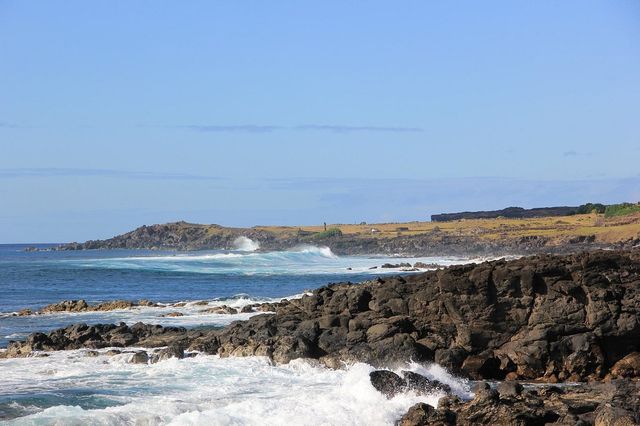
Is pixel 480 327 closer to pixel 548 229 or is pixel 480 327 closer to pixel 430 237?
pixel 548 229

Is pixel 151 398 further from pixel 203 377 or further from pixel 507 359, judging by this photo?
pixel 507 359

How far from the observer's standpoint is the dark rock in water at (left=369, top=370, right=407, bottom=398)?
1944 cm

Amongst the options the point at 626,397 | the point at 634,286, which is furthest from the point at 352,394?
the point at 634,286

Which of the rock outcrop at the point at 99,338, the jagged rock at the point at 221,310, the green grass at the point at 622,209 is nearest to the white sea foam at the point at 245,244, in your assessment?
the green grass at the point at 622,209

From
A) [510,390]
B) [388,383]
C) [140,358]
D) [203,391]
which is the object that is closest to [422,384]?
[388,383]

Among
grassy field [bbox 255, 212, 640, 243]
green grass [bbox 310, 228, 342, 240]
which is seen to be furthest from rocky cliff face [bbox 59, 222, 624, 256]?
grassy field [bbox 255, 212, 640, 243]

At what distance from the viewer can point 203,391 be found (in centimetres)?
2123

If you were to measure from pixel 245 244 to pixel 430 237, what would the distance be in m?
38.3

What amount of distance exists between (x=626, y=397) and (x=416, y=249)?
89.2 metres

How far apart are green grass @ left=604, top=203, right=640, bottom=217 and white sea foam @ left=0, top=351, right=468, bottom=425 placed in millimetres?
79312

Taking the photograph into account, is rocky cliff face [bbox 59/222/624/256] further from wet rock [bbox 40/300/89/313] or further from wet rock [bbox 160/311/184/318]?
wet rock [bbox 40/300/89/313]

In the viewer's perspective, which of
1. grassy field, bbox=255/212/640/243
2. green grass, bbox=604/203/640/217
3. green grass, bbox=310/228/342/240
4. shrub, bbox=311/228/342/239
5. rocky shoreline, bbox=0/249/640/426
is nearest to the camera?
rocky shoreline, bbox=0/249/640/426

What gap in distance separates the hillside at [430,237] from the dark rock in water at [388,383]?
185 ft

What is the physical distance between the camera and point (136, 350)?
27.2 metres
